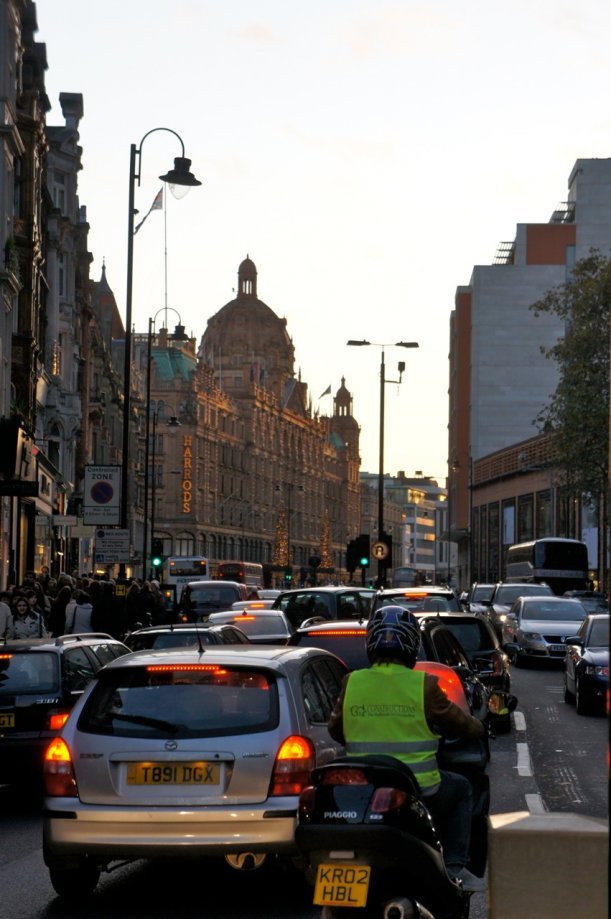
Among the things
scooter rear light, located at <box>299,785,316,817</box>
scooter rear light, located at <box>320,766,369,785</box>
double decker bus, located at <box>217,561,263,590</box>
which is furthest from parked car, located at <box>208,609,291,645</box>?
double decker bus, located at <box>217,561,263,590</box>

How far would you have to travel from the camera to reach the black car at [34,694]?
14141mm

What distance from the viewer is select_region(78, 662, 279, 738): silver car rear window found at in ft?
30.0

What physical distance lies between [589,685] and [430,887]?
1662 centimetres

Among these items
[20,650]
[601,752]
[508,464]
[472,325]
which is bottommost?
[601,752]

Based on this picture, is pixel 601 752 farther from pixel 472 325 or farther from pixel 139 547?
pixel 472 325

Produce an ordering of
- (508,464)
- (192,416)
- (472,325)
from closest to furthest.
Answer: (508,464), (472,325), (192,416)

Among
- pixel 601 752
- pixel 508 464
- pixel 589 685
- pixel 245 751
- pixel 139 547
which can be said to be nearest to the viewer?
pixel 245 751

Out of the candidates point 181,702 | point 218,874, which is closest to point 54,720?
point 218,874

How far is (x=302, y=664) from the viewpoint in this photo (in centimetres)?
979

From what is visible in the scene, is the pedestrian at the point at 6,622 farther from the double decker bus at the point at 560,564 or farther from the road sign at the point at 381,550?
the double decker bus at the point at 560,564

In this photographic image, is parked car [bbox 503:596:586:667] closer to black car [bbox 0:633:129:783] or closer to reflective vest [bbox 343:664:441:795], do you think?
black car [bbox 0:633:129:783]

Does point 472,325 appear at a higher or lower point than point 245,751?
higher

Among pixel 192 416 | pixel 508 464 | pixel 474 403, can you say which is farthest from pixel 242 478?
pixel 508 464

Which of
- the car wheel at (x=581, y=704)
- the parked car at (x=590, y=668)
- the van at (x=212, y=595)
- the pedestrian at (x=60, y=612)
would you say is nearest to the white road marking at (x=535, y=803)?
the parked car at (x=590, y=668)
